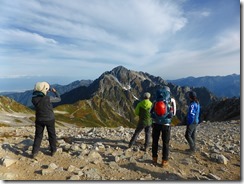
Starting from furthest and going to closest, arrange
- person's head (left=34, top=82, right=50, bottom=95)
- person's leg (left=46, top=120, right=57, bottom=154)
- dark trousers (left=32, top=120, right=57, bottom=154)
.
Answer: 1. person's leg (left=46, top=120, right=57, bottom=154)
2. dark trousers (left=32, top=120, right=57, bottom=154)
3. person's head (left=34, top=82, right=50, bottom=95)

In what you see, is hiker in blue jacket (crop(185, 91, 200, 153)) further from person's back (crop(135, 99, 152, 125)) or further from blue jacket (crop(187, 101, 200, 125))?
person's back (crop(135, 99, 152, 125))

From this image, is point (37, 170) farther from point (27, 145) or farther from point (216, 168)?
point (216, 168)

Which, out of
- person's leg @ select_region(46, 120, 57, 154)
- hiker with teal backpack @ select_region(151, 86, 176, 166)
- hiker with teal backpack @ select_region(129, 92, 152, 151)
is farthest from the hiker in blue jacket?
person's leg @ select_region(46, 120, 57, 154)

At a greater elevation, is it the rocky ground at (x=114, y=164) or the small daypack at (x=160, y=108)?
the small daypack at (x=160, y=108)

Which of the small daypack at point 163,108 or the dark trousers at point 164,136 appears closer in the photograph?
the small daypack at point 163,108

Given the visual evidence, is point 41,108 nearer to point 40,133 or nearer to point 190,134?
point 40,133

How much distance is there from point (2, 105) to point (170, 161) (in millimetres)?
176597

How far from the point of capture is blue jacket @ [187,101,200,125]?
13.4 metres

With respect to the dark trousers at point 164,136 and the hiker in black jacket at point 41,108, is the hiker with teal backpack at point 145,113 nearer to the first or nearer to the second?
the dark trousers at point 164,136

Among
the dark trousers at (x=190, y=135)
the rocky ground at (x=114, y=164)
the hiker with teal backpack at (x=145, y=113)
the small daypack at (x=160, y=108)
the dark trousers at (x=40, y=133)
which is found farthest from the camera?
the hiker with teal backpack at (x=145, y=113)

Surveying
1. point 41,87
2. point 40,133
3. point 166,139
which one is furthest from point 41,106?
point 166,139

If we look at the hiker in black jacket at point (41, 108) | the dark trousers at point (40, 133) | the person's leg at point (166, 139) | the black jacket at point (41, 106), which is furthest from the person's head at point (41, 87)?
the person's leg at point (166, 139)

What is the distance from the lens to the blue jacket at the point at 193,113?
13.4 m

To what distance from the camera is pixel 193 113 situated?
13.5 metres
